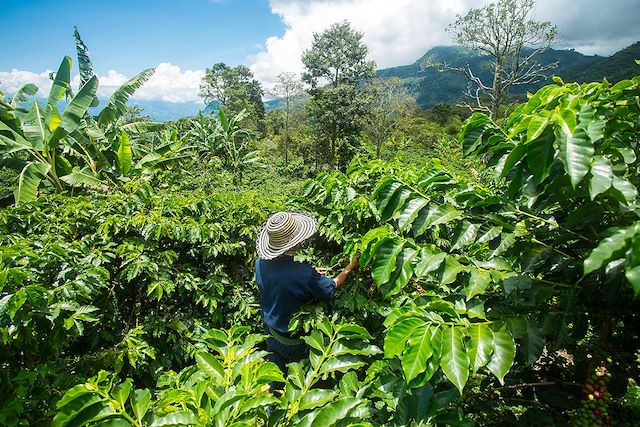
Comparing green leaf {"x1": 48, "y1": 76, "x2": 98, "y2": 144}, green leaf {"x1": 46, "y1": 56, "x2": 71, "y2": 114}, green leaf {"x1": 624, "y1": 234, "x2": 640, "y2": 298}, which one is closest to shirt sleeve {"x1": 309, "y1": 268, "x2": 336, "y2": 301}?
green leaf {"x1": 624, "y1": 234, "x2": 640, "y2": 298}

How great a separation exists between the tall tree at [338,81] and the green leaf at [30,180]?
72.3 feet

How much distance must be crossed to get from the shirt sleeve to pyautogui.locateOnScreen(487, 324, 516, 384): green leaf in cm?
Answer: 163

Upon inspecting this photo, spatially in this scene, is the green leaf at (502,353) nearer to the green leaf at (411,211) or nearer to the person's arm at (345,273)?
the green leaf at (411,211)

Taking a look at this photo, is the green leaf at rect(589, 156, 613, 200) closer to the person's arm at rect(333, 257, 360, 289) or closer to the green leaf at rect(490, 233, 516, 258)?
the green leaf at rect(490, 233, 516, 258)

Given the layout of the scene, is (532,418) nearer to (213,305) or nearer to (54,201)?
(213,305)

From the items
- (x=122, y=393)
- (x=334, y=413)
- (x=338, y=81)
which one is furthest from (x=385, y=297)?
(x=338, y=81)

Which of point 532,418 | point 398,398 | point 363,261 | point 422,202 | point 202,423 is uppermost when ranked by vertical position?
point 422,202

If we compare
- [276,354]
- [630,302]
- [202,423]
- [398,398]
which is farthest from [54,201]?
[630,302]

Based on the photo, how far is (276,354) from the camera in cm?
297

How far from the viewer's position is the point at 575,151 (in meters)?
0.97

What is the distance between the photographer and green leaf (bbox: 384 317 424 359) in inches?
42.1

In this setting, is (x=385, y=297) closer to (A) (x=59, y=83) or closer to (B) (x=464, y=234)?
(B) (x=464, y=234)

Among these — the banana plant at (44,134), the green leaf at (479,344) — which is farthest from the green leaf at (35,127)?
the green leaf at (479,344)

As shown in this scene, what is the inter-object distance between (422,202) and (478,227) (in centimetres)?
24
